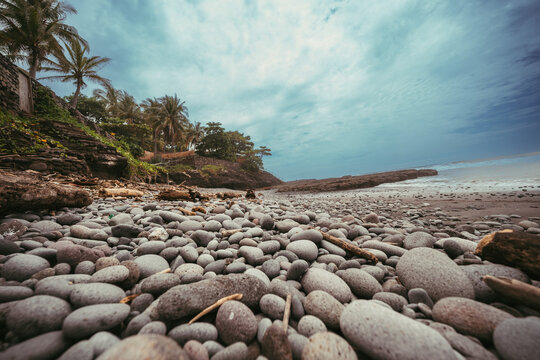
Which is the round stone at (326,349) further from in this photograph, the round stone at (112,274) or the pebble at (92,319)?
the round stone at (112,274)

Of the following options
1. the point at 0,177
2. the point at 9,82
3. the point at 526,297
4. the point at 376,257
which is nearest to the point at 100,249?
the point at 0,177

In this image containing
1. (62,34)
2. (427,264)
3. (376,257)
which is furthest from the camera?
(62,34)

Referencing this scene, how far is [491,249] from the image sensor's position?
1702 mm

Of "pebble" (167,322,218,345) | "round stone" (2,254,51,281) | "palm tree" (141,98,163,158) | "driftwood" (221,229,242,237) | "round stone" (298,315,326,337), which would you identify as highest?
"palm tree" (141,98,163,158)

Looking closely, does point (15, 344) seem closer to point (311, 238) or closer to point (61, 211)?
point (311, 238)

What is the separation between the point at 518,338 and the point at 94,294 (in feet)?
8.07

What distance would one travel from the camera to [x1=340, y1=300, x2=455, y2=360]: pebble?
3.04 feet

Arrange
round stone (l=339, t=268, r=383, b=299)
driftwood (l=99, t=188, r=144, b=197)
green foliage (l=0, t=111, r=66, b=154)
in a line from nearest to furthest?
round stone (l=339, t=268, r=383, b=299) < driftwood (l=99, t=188, r=144, b=197) < green foliage (l=0, t=111, r=66, b=154)

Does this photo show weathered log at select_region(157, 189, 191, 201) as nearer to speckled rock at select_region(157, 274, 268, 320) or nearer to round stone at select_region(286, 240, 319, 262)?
round stone at select_region(286, 240, 319, 262)

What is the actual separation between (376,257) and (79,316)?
250cm

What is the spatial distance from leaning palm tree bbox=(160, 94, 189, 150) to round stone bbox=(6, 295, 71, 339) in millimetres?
32622

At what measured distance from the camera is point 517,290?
3.96ft

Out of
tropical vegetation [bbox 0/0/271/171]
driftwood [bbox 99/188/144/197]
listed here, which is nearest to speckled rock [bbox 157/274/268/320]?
driftwood [bbox 99/188/144/197]

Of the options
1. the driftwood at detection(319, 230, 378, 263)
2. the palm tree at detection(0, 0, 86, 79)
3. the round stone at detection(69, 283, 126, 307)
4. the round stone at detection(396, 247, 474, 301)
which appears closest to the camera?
the round stone at detection(69, 283, 126, 307)
